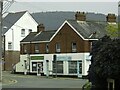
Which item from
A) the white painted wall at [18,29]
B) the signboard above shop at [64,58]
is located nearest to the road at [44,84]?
the signboard above shop at [64,58]

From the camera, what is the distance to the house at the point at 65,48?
193ft

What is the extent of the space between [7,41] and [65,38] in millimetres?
21785

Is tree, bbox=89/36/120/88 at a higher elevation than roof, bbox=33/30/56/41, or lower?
lower

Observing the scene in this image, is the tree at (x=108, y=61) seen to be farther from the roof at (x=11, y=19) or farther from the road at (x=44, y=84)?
the roof at (x=11, y=19)

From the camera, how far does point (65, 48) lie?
6138 centimetres

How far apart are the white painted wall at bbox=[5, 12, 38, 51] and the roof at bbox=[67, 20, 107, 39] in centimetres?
2172

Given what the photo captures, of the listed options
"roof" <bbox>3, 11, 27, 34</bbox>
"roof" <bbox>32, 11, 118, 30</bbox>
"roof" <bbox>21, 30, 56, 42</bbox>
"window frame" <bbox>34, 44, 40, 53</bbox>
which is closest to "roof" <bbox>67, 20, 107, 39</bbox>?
"roof" <bbox>21, 30, 56, 42</bbox>

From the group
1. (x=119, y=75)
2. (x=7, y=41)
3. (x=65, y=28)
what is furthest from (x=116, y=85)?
(x=7, y=41)

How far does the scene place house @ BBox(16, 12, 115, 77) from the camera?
2319 inches

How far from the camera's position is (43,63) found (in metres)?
65.4

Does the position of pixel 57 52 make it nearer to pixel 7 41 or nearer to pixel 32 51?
pixel 32 51

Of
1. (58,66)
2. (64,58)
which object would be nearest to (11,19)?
(58,66)

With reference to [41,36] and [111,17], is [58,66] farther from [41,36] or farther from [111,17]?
[111,17]

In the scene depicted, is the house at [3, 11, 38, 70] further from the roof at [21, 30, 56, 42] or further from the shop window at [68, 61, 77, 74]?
the shop window at [68, 61, 77, 74]
